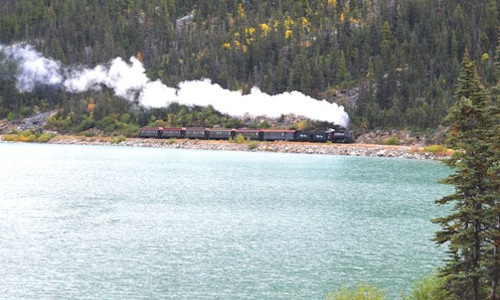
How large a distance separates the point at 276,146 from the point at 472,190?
390 ft

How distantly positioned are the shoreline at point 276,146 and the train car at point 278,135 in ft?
4.67

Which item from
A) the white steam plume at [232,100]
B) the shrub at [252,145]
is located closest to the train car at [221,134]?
the shrub at [252,145]

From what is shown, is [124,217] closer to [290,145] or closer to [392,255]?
[392,255]

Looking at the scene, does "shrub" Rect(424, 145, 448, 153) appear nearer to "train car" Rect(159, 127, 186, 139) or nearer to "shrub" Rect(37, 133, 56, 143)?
"train car" Rect(159, 127, 186, 139)

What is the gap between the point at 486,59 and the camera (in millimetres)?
155250

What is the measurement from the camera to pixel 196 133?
158 meters

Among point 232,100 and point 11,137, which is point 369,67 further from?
point 11,137

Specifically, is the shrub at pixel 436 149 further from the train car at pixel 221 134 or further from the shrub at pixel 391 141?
Answer: the train car at pixel 221 134

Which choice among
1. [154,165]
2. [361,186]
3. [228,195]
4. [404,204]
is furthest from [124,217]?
[154,165]

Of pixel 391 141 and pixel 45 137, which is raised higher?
pixel 391 141

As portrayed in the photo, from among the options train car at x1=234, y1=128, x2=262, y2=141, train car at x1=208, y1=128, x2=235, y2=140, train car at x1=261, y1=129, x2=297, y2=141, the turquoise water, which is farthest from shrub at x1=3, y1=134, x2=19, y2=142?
the turquoise water

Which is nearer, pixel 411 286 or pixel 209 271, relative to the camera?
pixel 411 286

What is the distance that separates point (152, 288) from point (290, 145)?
107017 mm

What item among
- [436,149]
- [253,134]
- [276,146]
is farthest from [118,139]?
[436,149]
